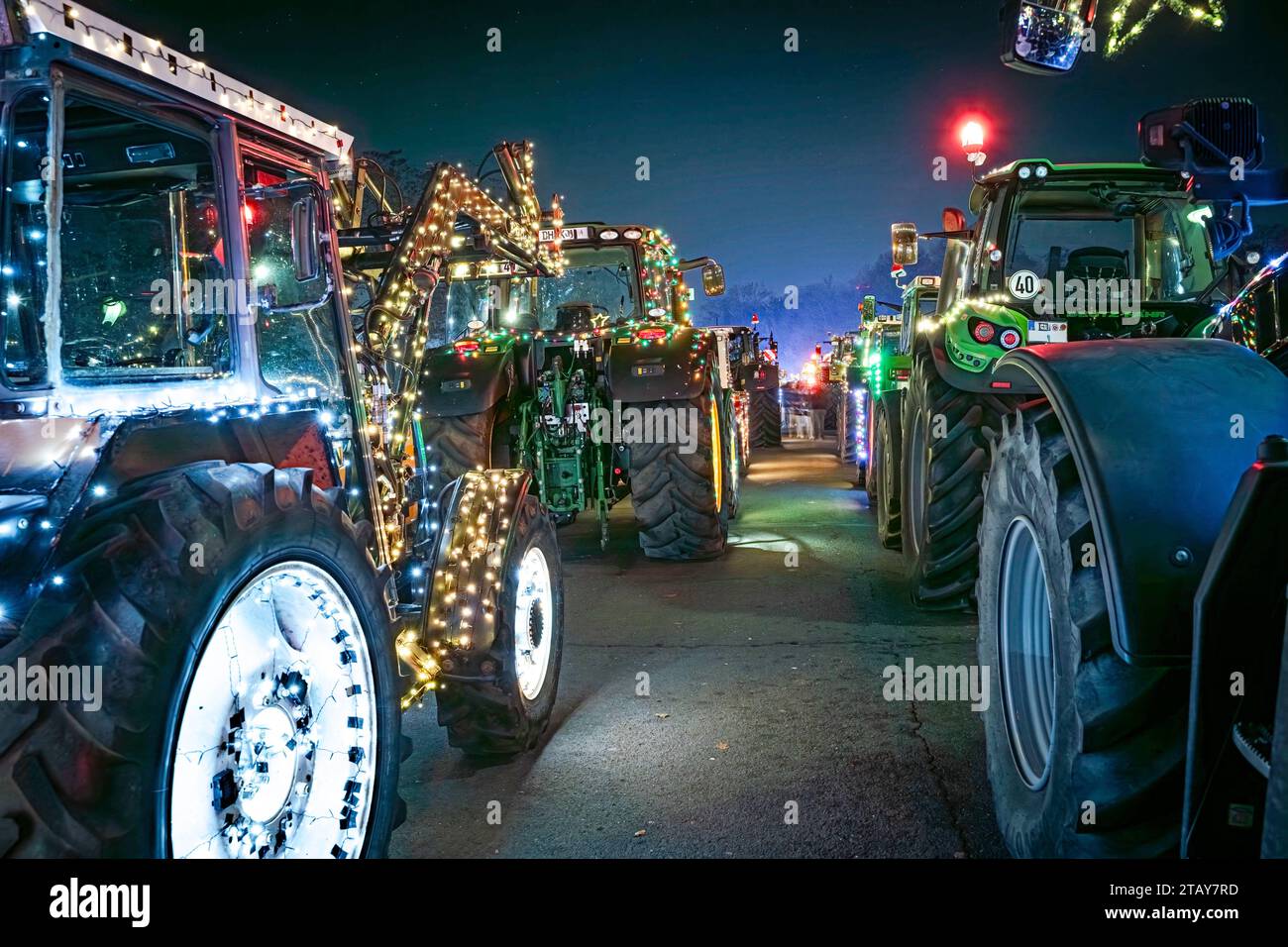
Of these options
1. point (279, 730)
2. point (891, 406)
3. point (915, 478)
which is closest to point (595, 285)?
point (891, 406)

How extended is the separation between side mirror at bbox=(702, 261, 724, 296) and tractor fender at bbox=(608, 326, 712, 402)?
257 cm

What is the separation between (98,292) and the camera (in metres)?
2.61

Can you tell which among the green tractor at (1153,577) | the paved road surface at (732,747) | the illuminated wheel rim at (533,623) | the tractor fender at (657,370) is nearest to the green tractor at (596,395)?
the tractor fender at (657,370)

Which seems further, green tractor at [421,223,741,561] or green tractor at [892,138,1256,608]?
green tractor at [421,223,741,561]

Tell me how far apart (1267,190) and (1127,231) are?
3509 mm

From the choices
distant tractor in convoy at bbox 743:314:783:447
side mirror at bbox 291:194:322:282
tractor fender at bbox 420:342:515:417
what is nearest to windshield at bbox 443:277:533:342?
tractor fender at bbox 420:342:515:417

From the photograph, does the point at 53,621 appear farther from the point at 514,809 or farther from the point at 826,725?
the point at 826,725

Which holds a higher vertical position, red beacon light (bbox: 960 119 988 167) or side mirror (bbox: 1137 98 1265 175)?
A: red beacon light (bbox: 960 119 988 167)

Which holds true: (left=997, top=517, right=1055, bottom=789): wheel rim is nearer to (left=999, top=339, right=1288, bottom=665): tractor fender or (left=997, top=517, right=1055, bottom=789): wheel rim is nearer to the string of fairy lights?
(left=999, top=339, right=1288, bottom=665): tractor fender

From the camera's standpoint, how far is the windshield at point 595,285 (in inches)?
351

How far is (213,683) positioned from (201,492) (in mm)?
460

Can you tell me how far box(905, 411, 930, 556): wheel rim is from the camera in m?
6.27

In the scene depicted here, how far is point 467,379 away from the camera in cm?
784
